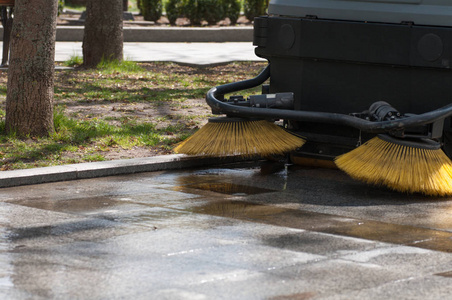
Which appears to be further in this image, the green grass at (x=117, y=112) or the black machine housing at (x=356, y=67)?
the green grass at (x=117, y=112)

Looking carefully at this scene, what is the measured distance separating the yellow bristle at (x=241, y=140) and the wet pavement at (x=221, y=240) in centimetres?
25

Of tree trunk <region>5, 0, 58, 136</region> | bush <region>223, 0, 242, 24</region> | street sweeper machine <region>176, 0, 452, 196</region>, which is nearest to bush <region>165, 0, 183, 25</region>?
bush <region>223, 0, 242, 24</region>

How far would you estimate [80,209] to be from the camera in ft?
21.1

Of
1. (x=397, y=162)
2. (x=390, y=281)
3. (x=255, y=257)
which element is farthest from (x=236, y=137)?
(x=390, y=281)

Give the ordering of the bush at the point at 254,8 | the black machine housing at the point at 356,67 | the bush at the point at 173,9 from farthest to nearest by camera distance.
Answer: the bush at the point at 254,8
the bush at the point at 173,9
the black machine housing at the point at 356,67

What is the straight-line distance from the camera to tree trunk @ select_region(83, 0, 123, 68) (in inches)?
556

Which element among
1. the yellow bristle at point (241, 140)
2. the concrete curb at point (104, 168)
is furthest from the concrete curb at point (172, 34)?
the yellow bristle at point (241, 140)

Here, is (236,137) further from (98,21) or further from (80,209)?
(98,21)

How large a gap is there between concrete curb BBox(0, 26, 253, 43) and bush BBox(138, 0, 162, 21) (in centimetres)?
437

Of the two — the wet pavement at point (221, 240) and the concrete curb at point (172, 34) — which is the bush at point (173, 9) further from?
the wet pavement at point (221, 240)

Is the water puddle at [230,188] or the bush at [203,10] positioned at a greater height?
the bush at [203,10]

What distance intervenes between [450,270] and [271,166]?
11.6ft

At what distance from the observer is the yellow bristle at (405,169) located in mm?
7062

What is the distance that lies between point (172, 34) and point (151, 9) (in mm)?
5059
